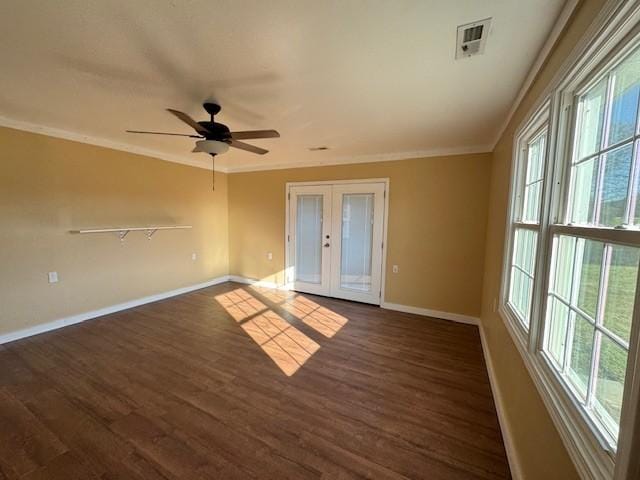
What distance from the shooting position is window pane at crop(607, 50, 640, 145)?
0.83m

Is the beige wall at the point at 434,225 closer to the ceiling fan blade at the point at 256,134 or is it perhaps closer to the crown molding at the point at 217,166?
the crown molding at the point at 217,166

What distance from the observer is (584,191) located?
45.3 inches

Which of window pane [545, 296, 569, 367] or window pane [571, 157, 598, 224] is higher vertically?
window pane [571, 157, 598, 224]

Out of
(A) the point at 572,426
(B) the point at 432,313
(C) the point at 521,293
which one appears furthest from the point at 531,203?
(B) the point at 432,313

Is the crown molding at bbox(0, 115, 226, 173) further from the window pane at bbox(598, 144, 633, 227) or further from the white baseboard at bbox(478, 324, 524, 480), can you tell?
the white baseboard at bbox(478, 324, 524, 480)

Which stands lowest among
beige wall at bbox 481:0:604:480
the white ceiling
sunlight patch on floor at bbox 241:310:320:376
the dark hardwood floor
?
the dark hardwood floor

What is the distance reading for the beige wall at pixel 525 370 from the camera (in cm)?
107

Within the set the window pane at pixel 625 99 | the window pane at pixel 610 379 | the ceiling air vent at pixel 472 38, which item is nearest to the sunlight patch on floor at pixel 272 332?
the window pane at pixel 610 379

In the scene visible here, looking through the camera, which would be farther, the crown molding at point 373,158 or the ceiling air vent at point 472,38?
the crown molding at point 373,158

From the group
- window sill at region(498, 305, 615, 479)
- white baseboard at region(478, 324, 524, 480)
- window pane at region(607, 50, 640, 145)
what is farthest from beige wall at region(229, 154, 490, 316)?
window pane at region(607, 50, 640, 145)

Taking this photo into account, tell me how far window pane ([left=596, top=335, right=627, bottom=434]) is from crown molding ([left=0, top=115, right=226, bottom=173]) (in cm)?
492

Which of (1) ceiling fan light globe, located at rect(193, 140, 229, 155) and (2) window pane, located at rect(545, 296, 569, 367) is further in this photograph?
(1) ceiling fan light globe, located at rect(193, 140, 229, 155)

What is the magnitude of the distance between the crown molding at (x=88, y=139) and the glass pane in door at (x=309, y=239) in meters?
2.11

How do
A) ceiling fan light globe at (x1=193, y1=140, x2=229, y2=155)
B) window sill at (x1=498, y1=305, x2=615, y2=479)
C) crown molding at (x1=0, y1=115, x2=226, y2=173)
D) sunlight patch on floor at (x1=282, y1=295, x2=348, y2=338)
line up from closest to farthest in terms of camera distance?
1. window sill at (x1=498, y1=305, x2=615, y2=479)
2. ceiling fan light globe at (x1=193, y1=140, x2=229, y2=155)
3. crown molding at (x1=0, y1=115, x2=226, y2=173)
4. sunlight patch on floor at (x1=282, y1=295, x2=348, y2=338)
